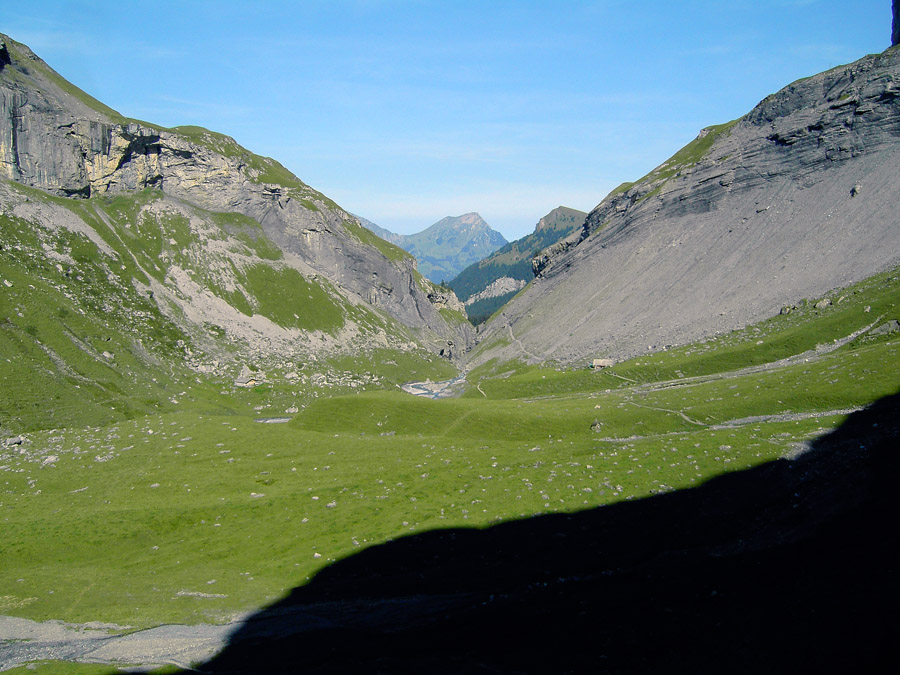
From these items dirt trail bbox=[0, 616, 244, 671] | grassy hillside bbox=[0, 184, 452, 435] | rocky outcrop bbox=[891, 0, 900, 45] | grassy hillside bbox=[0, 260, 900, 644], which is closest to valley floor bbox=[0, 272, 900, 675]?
dirt trail bbox=[0, 616, 244, 671]

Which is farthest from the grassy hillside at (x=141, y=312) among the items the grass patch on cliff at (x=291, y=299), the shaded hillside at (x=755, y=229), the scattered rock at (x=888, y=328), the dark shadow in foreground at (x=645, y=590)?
the scattered rock at (x=888, y=328)

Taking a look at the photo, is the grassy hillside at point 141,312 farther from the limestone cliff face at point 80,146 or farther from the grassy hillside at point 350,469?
the grassy hillside at point 350,469

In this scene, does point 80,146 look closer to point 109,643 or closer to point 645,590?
point 109,643

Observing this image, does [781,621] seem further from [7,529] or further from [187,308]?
[187,308]

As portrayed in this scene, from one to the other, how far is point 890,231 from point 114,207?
626ft

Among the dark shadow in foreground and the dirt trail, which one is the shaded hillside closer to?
the dark shadow in foreground

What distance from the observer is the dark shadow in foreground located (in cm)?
1986

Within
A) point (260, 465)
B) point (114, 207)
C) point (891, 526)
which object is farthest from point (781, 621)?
point (114, 207)

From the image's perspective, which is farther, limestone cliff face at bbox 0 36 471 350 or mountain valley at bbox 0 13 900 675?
limestone cliff face at bbox 0 36 471 350

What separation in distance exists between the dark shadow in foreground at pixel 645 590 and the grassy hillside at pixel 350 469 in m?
3.95

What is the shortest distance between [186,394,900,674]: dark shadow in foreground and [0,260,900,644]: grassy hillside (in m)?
3.95

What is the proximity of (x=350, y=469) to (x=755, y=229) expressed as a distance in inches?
4481

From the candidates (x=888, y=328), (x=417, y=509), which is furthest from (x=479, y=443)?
(x=888, y=328)

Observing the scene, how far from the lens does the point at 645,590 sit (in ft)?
86.8
